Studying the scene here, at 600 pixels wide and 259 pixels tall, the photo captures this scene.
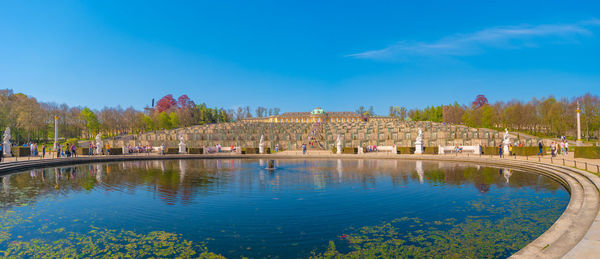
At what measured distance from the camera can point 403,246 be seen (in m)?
8.32

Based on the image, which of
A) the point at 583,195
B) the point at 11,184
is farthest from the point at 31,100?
the point at 583,195

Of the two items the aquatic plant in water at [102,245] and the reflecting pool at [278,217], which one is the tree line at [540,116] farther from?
the aquatic plant in water at [102,245]

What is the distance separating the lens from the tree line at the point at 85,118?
232ft

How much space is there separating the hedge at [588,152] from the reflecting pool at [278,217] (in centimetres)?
1354

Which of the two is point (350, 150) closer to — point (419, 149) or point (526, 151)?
point (419, 149)

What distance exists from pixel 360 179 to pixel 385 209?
7373 mm

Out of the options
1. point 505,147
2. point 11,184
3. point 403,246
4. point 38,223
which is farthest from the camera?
point 505,147

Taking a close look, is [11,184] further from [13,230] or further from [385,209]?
[385,209]

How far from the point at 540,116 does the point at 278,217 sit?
105 meters

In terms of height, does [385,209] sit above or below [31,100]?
below

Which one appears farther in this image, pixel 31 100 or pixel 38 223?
pixel 31 100

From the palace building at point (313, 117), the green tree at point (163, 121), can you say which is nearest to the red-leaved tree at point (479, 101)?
the palace building at point (313, 117)

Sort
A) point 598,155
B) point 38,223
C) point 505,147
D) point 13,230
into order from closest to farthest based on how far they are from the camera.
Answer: point 13,230
point 38,223
point 598,155
point 505,147

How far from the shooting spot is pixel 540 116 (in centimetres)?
9131
